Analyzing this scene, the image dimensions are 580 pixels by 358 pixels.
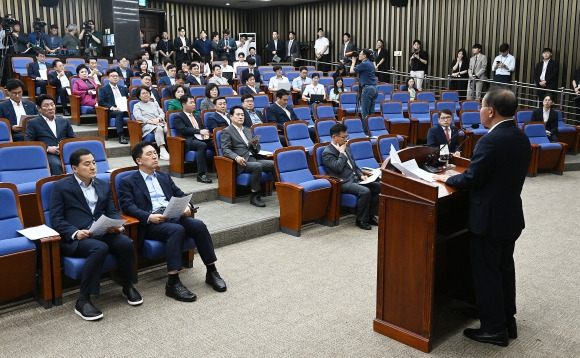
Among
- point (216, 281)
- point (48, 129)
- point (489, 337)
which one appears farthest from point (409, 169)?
point (48, 129)

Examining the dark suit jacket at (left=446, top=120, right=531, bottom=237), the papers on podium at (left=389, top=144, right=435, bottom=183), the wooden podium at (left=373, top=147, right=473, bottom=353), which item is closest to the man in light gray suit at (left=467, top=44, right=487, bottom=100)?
the wooden podium at (left=373, top=147, right=473, bottom=353)

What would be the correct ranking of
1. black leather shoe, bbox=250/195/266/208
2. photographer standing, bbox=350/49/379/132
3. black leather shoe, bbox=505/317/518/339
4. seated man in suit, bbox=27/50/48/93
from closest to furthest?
black leather shoe, bbox=505/317/518/339 < black leather shoe, bbox=250/195/266/208 < photographer standing, bbox=350/49/379/132 < seated man in suit, bbox=27/50/48/93

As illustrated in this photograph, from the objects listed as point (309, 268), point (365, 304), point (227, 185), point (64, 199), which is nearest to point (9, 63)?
point (227, 185)

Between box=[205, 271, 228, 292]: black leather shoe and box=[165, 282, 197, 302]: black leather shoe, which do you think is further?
box=[205, 271, 228, 292]: black leather shoe

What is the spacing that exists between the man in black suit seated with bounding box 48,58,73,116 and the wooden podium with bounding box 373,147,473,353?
20.2 ft

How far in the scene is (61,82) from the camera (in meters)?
7.67

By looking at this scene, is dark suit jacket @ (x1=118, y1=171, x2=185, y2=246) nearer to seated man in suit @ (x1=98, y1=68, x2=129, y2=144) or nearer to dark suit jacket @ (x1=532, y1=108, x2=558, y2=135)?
seated man in suit @ (x1=98, y1=68, x2=129, y2=144)

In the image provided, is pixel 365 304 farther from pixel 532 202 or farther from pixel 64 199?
pixel 532 202

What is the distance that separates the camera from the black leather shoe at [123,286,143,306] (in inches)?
126

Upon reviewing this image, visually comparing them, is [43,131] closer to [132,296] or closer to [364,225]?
[132,296]

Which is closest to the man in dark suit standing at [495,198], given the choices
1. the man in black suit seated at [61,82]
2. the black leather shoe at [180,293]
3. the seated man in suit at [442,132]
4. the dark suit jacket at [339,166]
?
the black leather shoe at [180,293]

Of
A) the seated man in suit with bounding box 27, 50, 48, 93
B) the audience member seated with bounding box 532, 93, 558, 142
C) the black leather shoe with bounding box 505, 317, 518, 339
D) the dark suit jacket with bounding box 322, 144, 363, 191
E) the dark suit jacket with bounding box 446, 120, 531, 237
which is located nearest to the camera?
the dark suit jacket with bounding box 446, 120, 531, 237

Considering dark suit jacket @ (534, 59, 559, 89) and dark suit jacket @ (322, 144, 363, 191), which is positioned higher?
dark suit jacket @ (534, 59, 559, 89)

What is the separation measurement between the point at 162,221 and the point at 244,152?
185 centimetres
